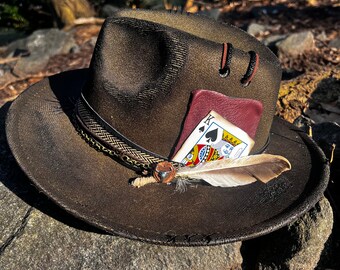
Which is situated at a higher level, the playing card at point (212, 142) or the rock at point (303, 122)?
the playing card at point (212, 142)

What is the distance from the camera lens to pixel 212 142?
6.92 feet

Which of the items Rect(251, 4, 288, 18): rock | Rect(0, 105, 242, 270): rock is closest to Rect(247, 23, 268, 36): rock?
Rect(251, 4, 288, 18): rock

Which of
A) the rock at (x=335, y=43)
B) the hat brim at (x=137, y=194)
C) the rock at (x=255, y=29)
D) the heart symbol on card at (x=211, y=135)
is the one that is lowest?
the rock at (x=255, y=29)

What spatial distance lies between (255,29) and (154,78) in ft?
15.0

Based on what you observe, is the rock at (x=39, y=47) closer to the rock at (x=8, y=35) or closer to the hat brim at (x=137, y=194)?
the rock at (x=8, y=35)

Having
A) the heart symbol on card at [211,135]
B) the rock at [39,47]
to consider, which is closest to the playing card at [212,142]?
the heart symbol on card at [211,135]

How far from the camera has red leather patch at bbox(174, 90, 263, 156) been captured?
6.60 ft

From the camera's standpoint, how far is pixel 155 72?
201 cm

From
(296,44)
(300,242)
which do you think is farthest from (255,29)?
(300,242)

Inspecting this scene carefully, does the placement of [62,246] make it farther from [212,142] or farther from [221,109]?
[221,109]

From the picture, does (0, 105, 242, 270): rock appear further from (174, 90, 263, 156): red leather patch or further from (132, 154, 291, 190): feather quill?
(174, 90, 263, 156): red leather patch

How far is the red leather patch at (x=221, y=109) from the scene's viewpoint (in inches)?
79.2

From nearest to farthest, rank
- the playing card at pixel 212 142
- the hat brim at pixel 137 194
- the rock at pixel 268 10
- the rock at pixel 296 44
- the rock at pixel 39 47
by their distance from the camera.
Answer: the hat brim at pixel 137 194 < the playing card at pixel 212 142 < the rock at pixel 296 44 < the rock at pixel 39 47 < the rock at pixel 268 10

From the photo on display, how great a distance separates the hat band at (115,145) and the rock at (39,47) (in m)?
3.47
